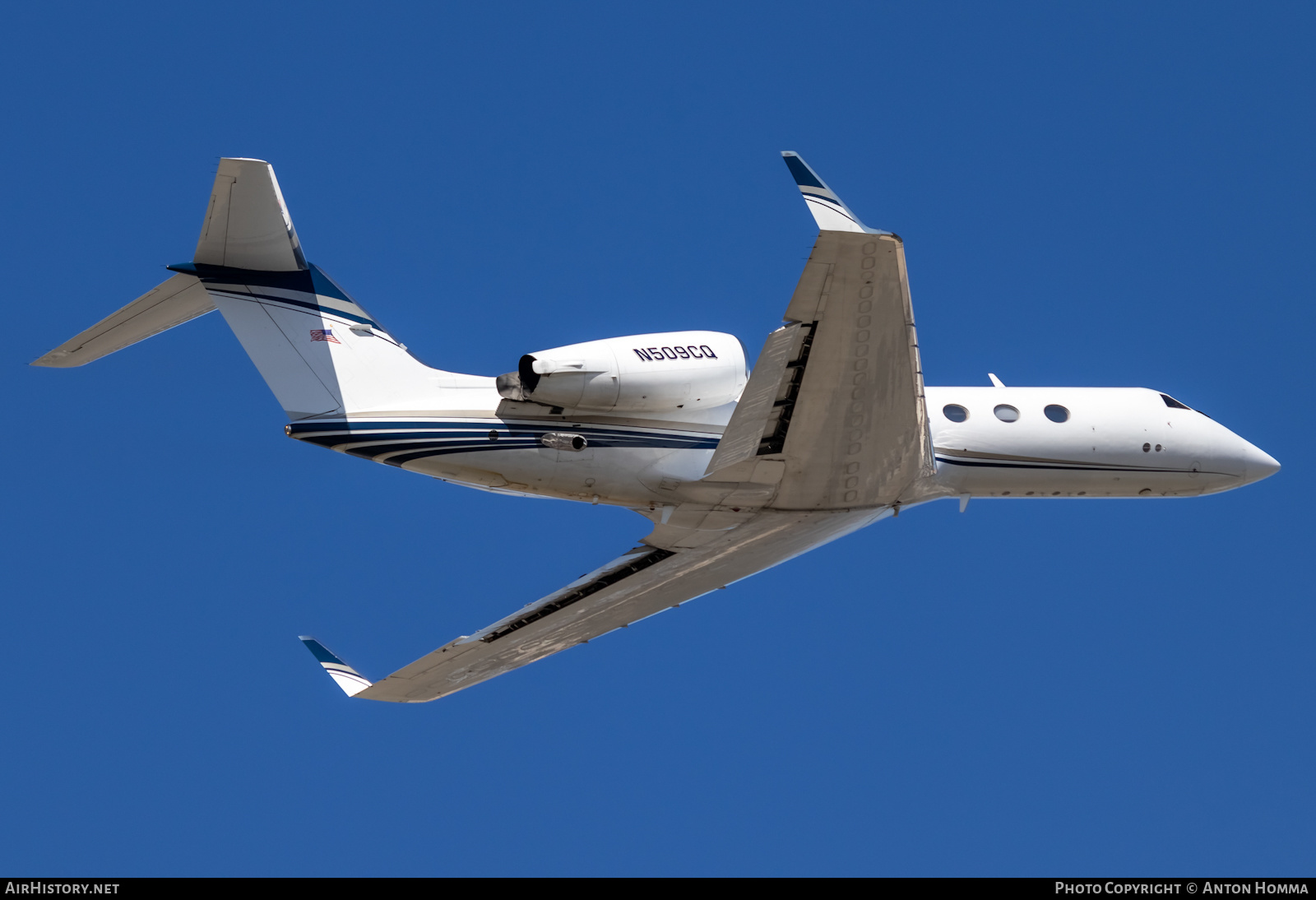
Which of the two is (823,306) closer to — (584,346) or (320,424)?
(584,346)

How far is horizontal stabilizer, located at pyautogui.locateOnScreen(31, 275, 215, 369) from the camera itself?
19.1m

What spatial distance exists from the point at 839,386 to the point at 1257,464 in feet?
29.3

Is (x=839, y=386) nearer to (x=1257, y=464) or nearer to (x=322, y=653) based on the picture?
(x=1257, y=464)

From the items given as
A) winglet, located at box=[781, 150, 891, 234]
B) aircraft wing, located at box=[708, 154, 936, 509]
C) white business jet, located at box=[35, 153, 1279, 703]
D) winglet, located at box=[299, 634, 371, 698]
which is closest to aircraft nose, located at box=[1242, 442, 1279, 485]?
white business jet, located at box=[35, 153, 1279, 703]

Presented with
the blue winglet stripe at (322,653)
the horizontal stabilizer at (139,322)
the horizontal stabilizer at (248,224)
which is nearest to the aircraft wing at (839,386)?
the horizontal stabilizer at (248,224)

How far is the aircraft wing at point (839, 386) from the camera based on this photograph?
16.5 m

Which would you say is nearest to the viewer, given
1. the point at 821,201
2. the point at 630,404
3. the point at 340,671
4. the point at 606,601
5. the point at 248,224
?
the point at 821,201

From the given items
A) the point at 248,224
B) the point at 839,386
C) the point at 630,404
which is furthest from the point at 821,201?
the point at 248,224

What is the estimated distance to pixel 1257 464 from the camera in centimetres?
2408

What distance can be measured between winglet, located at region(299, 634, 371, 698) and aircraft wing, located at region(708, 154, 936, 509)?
25.9ft

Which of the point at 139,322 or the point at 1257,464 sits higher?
the point at 1257,464

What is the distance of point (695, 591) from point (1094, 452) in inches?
Result: 236

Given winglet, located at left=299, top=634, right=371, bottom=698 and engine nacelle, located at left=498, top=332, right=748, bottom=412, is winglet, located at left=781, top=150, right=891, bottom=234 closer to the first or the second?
engine nacelle, located at left=498, top=332, right=748, bottom=412
